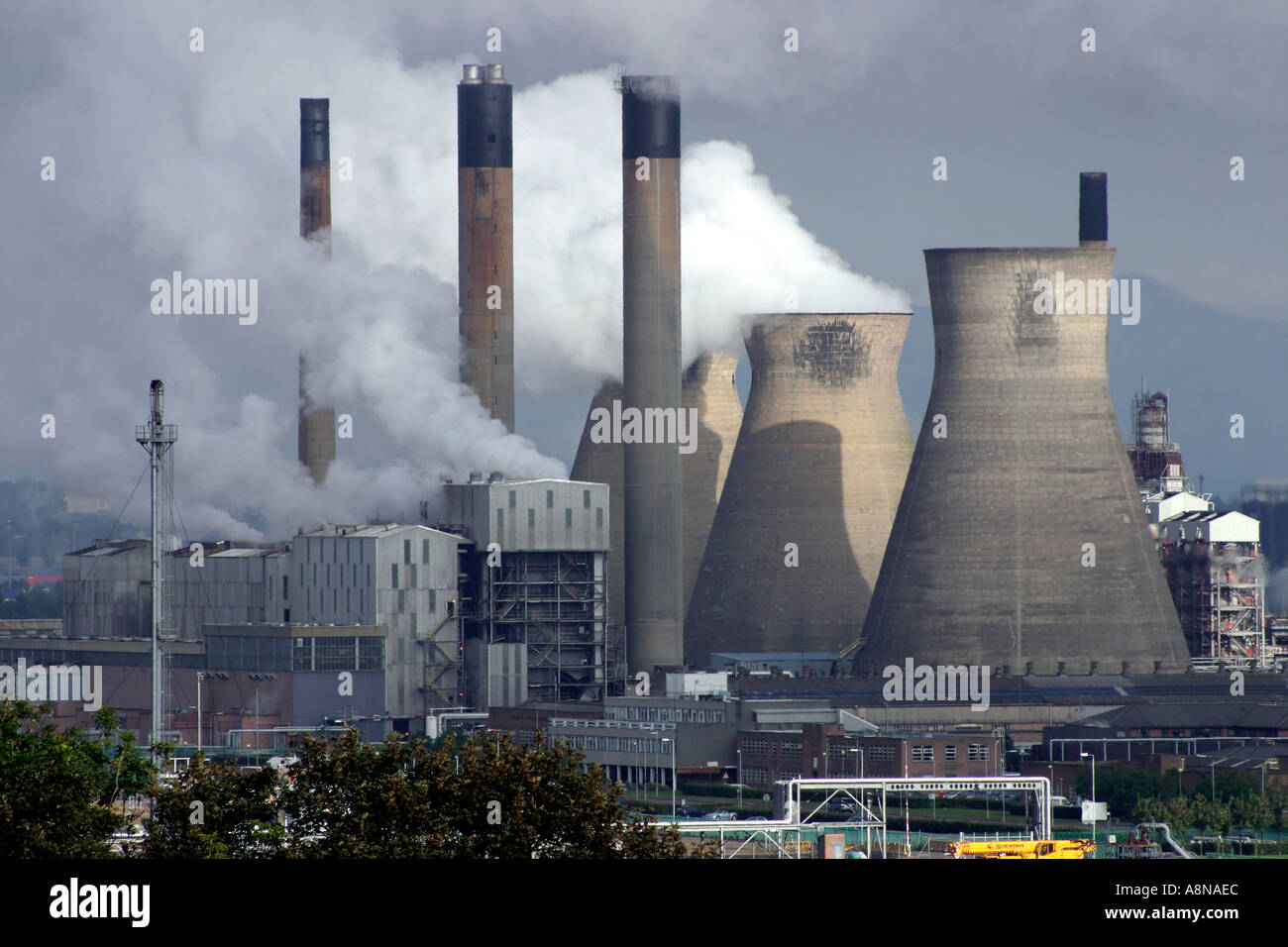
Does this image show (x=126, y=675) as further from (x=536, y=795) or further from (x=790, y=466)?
(x=536, y=795)

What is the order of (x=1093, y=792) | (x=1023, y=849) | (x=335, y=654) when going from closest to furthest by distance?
1. (x=1023, y=849)
2. (x=1093, y=792)
3. (x=335, y=654)

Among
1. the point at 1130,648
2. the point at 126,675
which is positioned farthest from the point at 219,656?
the point at 1130,648

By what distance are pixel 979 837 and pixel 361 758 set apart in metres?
20.9

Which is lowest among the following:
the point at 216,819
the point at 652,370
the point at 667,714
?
the point at 667,714

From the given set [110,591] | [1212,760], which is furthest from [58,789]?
[110,591]

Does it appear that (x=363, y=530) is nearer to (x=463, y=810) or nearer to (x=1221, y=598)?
(x=1221, y=598)

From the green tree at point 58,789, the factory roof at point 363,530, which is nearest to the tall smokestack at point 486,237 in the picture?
the factory roof at point 363,530

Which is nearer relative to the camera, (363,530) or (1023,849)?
(1023,849)

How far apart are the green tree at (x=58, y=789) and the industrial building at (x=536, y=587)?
38.4 metres

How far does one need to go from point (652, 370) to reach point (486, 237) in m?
8.42

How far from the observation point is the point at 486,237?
69938 millimetres

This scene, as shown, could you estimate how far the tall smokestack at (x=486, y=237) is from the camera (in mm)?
69250

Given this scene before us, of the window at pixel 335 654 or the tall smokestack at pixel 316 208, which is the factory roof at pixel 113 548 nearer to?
the tall smokestack at pixel 316 208
